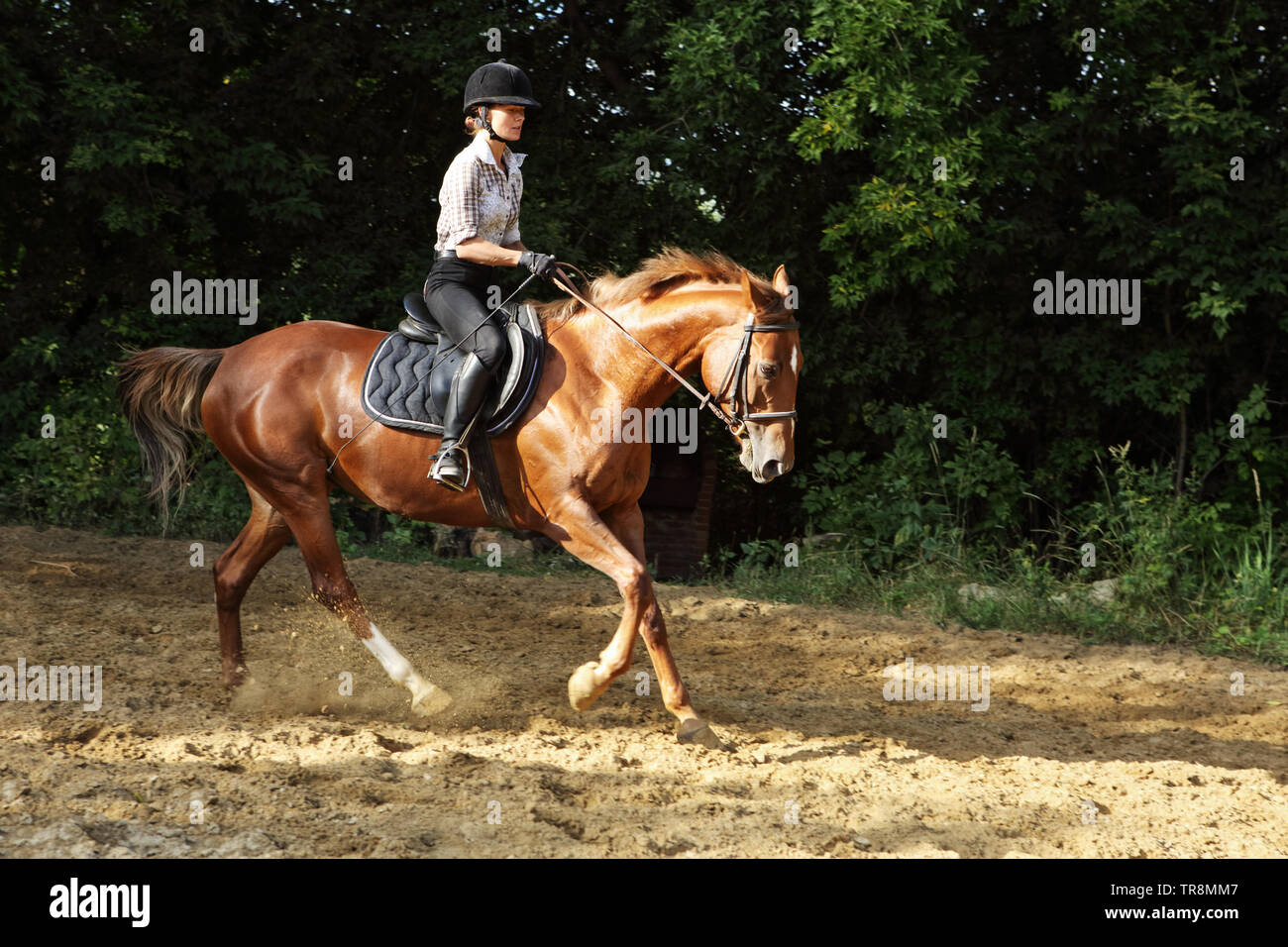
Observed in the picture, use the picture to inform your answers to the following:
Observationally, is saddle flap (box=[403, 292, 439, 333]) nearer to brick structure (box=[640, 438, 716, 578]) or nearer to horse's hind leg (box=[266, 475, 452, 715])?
horse's hind leg (box=[266, 475, 452, 715])

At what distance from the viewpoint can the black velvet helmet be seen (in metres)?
5.69

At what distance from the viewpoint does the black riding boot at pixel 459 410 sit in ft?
18.4

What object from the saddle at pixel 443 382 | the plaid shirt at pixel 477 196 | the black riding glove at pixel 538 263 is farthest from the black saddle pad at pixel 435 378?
the plaid shirt at pixel 477 196

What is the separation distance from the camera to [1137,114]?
11016mm

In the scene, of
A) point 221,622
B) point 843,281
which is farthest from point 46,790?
point 843,281

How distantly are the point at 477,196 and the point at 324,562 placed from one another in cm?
216

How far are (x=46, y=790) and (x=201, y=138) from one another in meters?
8.76

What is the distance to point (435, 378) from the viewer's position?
19.1 ft

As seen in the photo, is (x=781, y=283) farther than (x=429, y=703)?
No

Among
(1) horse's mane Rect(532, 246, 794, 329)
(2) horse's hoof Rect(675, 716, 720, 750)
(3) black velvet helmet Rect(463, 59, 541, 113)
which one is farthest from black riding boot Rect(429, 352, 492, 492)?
(2) horse's hoof Rect(675, 716, 720, 750)

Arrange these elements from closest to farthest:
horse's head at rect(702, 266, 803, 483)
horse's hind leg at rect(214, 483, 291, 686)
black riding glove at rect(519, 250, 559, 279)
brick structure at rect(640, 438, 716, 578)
A: 1. horse's head at rect(702, 266, 803, 483)
2. black riding glove at rect(519, 250, 559, 279)
3. horse's hind leg at rect(214, 483, 291, 686)
4. brick structure at rect(640, 438, 716, 578)

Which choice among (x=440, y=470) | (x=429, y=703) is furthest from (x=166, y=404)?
(x=429, y=703)

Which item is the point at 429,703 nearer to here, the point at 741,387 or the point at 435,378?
the point at 435,378

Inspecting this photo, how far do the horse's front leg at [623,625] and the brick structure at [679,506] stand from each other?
764cm
